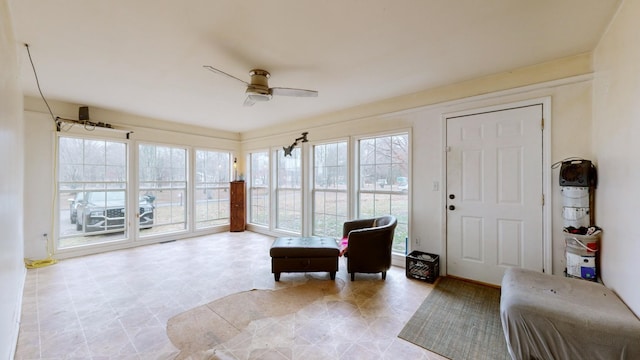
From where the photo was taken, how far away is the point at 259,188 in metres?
6.19

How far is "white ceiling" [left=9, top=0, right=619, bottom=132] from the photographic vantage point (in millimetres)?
1822

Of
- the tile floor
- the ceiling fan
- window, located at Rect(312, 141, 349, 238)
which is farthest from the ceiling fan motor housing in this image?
the tile floor

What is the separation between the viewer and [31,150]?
3785 millimetres

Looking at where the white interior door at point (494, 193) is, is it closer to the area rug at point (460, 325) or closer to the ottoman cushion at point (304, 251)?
the area rug at point (460, 325)

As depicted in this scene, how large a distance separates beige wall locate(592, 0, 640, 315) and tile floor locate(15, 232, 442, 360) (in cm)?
152

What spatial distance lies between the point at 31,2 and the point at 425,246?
14.7ft

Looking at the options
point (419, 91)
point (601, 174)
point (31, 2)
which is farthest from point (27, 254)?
point (601, 174)

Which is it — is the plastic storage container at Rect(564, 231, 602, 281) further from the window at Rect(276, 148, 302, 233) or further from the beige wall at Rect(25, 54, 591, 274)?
the window at Rect(276, 148, 302, 233)

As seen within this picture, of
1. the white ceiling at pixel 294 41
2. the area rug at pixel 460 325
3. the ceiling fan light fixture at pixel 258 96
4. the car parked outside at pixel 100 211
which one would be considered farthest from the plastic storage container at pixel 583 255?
the car parked outside at pixel 100 211

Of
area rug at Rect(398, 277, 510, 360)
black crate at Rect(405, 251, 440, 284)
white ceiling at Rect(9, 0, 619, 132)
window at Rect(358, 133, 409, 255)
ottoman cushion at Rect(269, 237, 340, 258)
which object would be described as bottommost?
area rug at Rect(398, 277, 510, 360)

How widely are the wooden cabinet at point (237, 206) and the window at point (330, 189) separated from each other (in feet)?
7.00

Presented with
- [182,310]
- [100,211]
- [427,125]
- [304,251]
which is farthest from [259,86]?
[100,211]

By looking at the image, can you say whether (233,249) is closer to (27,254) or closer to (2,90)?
(27,254)

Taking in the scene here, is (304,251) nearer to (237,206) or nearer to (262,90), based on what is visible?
(262,90)
